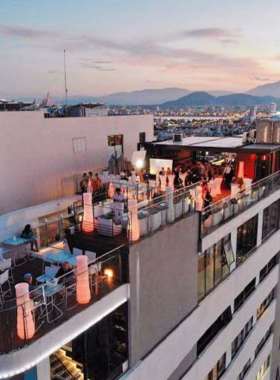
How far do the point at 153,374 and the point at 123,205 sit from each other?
16.0 ft

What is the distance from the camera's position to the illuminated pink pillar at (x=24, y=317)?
7.14 m

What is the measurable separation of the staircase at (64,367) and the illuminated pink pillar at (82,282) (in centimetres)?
195

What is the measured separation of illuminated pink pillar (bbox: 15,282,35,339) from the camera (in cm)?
714

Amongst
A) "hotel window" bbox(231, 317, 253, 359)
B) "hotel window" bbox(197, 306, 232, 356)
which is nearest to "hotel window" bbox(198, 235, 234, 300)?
"hotel window" bbox(197, 306, 232, 356)

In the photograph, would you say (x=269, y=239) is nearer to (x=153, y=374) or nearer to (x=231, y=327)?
(x=231, y=327)

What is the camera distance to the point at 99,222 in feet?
35.3

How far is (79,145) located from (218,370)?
13.4 meters

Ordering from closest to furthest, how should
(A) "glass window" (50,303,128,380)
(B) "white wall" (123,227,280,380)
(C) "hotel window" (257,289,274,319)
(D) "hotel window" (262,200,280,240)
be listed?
(A) "glass window" (50,303,128,380) < (B) "white wall" (123,227,280,380) < (D) "hotel window" (262,200,280,240) < (C) "hotel window" (257,289,274,319)

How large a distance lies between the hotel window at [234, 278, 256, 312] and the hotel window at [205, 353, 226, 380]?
2.18 metres

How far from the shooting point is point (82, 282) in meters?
Result: 8.45

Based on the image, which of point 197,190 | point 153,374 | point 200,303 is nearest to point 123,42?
point 197,190

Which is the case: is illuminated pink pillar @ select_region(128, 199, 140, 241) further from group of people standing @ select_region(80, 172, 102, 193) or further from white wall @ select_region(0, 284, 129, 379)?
group of people standing @ select_region(80, 172, 102, 193)

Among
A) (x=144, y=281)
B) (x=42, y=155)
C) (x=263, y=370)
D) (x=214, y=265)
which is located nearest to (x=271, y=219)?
(x=214, y=265)

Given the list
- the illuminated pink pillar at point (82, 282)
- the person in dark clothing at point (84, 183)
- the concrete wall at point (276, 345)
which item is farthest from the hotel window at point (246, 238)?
the illuminated pink pillar at point (82, 282)
